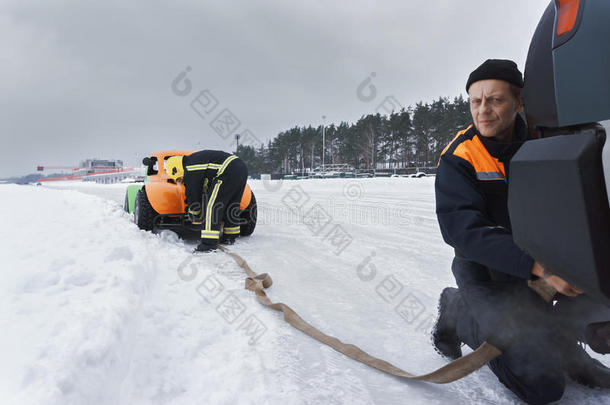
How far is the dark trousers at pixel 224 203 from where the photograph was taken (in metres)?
4.14

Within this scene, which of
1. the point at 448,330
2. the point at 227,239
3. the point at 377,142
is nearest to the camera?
the point at 448,330

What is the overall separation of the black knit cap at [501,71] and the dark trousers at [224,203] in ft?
11.3

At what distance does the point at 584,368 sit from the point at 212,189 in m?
3.92

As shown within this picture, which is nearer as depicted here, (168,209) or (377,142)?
(168,209)

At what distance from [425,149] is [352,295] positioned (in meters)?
53.2

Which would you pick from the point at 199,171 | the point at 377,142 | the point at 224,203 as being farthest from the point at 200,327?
the point at 377,142

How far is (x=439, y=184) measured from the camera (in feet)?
4.61

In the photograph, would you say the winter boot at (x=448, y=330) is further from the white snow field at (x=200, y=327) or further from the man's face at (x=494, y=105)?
the man's face at (x=494, y=105)

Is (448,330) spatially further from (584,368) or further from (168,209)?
(168,209)

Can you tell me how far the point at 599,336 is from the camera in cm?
118

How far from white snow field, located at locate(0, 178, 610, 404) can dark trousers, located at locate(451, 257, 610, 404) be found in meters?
0.14

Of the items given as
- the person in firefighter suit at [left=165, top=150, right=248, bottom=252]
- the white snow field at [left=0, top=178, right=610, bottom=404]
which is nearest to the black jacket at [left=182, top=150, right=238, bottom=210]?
the person in firefighter suit at [left=165, top=150, right=248, bottom=252]

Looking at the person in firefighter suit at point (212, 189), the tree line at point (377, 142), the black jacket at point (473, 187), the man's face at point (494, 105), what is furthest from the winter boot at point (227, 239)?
the tree line at point (377, 142)

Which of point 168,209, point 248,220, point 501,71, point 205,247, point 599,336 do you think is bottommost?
point 205,247
